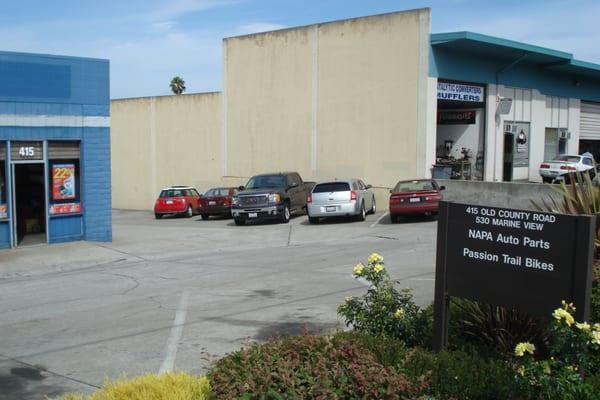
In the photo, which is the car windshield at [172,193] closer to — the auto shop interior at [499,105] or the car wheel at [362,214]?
the car wheel at [362,214]

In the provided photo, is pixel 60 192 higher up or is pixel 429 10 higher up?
pixel 429 10

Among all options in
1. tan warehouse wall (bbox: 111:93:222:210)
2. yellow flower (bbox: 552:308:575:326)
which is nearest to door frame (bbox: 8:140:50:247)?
yellow flower (bbox: 552:308:575:326)

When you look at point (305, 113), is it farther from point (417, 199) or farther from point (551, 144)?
point (551, 144)

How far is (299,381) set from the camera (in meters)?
4.29

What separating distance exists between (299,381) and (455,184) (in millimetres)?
22651

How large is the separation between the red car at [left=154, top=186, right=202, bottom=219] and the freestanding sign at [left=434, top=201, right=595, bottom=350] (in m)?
28.6

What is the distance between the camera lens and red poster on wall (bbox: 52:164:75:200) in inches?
715

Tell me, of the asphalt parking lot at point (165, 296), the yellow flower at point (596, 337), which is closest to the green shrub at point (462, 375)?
the yellow flower at point (596, 337)

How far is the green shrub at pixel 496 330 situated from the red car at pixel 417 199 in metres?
16.6

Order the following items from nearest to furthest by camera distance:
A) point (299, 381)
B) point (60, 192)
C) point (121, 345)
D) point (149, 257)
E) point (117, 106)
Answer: point (299, 381) → point (121, 345) → point (149, 257) → point (60, 192) → point (117, 106)

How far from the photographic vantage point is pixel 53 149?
18.2m

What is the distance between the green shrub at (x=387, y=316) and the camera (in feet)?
18.9

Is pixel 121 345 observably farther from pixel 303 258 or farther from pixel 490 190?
pixel 490 190

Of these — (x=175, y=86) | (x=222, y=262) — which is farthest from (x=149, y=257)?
(x=175, y=86)
